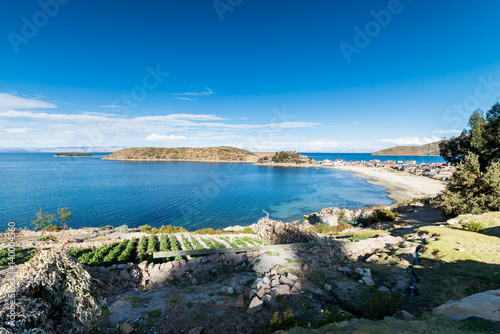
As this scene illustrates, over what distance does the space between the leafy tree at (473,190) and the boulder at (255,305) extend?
2997cm

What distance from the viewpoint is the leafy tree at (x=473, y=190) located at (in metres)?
24.2

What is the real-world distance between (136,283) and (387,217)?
32.7m

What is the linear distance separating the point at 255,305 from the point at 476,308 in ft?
23.5

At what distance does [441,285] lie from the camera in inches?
379

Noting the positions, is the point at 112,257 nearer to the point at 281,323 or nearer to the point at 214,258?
the point at 214,258

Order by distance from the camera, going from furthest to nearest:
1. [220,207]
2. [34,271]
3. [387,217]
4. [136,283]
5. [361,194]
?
[361,194]
[220,207]
[387,217]
[136,283]
[34,271]

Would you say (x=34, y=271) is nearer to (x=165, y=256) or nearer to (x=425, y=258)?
(x=165, y=256)

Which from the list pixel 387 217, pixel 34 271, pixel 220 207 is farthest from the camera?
pixel 220 207

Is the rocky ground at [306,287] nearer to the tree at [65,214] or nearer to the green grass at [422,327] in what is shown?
the green grass at [422,327]

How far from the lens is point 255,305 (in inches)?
332

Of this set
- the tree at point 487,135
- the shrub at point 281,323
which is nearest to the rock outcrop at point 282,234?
the shrub at point 281,323

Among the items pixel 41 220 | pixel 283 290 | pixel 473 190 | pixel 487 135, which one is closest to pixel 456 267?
pixel 283 290

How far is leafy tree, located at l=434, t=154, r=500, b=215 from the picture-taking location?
24.2 m

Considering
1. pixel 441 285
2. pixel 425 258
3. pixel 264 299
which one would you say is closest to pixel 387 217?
pixel 425 258
